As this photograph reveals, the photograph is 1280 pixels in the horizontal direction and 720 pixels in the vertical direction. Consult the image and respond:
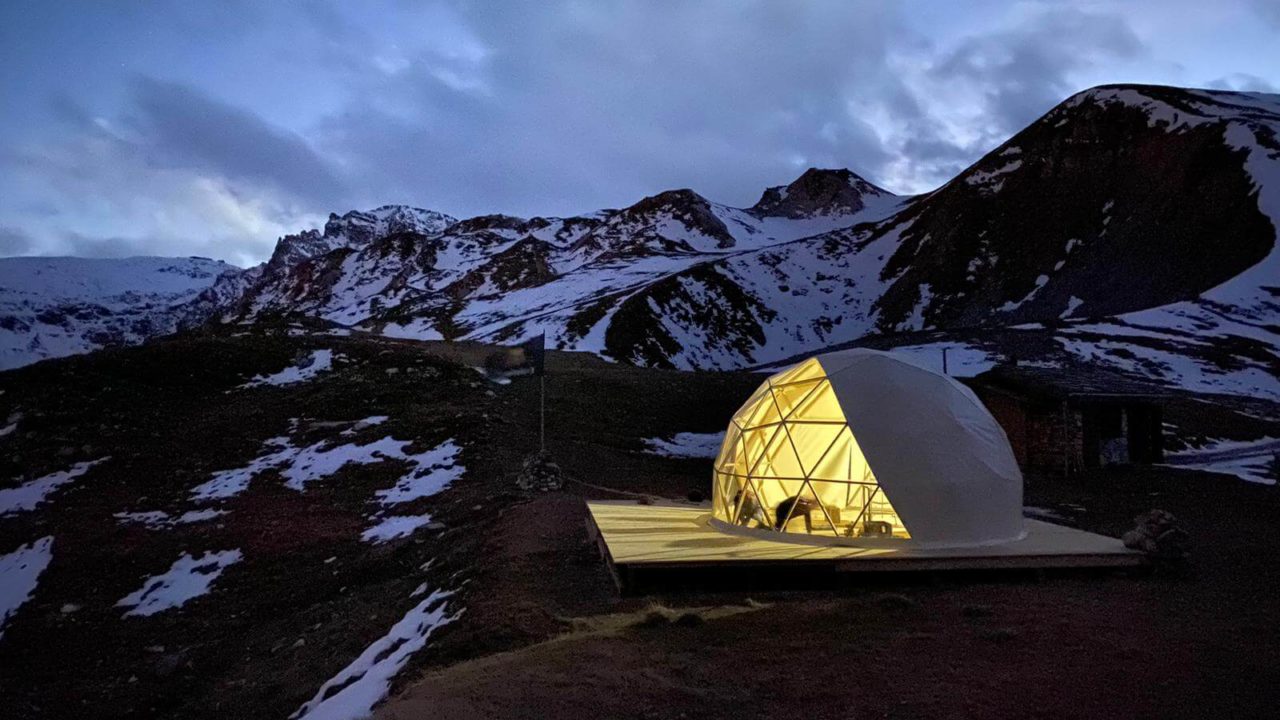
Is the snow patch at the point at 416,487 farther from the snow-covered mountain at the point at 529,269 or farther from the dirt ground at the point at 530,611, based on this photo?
the snow-covered mountain at the point at 529,269

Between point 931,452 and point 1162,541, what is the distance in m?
3.28

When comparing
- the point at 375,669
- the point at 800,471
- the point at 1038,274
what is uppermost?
the point at 1038,274

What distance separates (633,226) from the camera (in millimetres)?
165875

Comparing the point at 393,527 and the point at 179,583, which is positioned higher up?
the point at 393,527

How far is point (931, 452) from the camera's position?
12094mm

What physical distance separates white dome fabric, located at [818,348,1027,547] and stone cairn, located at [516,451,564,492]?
26.9 ft

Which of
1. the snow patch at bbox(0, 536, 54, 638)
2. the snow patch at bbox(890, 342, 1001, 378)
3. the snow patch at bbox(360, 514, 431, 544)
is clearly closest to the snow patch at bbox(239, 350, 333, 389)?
the snow patch at bbox(0, 536, 54, 638)

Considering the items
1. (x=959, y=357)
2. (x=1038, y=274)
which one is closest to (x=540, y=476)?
(x=959, y=357)

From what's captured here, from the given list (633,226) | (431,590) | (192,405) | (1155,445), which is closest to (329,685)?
(431,590)

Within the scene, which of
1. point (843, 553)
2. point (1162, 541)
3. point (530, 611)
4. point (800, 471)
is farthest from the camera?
point (800, 471)

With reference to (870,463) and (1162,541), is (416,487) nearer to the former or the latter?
(870,463)

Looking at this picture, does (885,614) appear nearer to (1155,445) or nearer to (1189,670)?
(1189,670)

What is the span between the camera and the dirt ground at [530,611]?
693cm

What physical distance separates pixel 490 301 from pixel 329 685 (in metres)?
105
